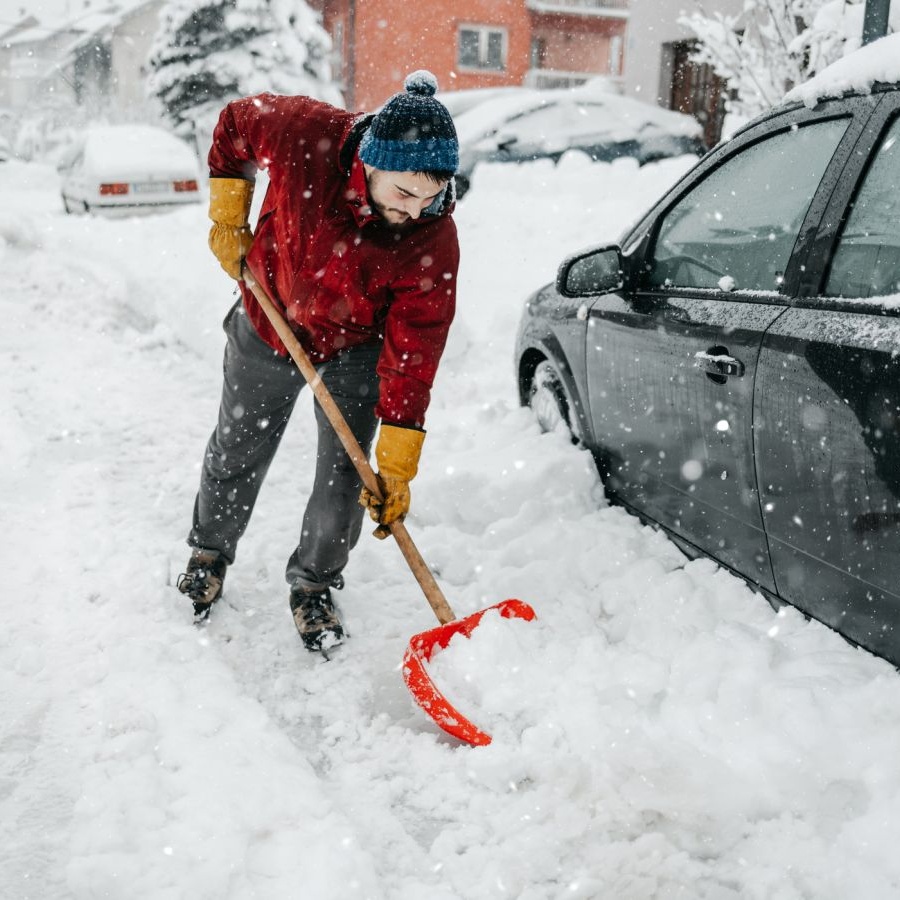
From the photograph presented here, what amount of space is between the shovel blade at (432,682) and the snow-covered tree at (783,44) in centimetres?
467

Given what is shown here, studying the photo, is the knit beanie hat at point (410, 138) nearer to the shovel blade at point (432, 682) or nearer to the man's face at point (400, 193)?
the man's face at point (400, 193)

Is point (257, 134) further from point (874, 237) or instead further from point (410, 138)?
point (874, 237)

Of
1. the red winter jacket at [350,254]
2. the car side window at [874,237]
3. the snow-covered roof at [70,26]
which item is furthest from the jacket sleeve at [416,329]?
the snow-covered roof at [70,26]

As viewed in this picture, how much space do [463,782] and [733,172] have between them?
2.00m

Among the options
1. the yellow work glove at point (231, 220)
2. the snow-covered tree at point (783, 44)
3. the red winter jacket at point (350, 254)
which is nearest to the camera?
the red winter jacket at point (350, 254)

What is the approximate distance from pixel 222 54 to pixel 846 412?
66.0 feet

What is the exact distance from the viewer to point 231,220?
3234mm

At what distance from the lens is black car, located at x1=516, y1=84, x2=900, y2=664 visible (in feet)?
7.39

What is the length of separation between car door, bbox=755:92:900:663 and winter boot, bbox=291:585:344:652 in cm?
144

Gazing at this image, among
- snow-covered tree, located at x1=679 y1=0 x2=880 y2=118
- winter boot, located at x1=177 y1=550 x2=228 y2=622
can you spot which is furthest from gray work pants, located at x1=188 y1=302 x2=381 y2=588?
snow-covered tree, located at x1=679 y1=0 x2=880 y2=118

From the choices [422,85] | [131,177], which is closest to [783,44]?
[422,85]

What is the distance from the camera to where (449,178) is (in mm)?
2592

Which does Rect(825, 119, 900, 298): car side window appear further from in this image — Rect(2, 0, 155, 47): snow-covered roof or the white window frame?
Rect(2, 0, 155, 47): snow-covered roof

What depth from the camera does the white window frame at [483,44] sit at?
25719mm
